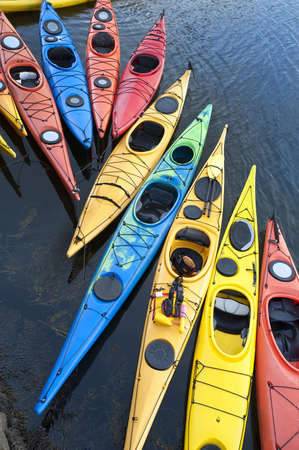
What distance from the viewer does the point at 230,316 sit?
5871 millimetres

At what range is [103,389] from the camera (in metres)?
5.25

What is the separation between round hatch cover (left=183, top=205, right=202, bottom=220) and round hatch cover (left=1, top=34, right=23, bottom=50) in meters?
7.26

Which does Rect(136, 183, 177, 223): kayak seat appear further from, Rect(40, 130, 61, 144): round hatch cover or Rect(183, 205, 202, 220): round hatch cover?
Rect(40, 130, 61, 144): round hatch cover

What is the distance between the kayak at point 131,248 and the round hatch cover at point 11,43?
19.0 feet

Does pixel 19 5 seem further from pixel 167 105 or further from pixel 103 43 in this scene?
pixel 167 105

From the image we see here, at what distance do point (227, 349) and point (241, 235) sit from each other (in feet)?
7.54

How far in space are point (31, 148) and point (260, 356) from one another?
723 centimetres

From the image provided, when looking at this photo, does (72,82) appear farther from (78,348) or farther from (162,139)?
(78,348)

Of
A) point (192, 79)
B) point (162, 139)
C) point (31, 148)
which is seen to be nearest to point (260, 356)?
point (162, 139)

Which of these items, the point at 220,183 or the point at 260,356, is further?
the point at 220,183

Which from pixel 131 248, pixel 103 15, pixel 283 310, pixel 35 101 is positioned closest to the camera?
pixel 283 310

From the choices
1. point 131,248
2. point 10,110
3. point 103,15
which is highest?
point 103,15

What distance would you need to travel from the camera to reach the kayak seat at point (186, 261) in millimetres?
5774

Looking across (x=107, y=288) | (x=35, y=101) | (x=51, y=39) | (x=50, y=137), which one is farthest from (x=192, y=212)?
(x=51, y=39)
